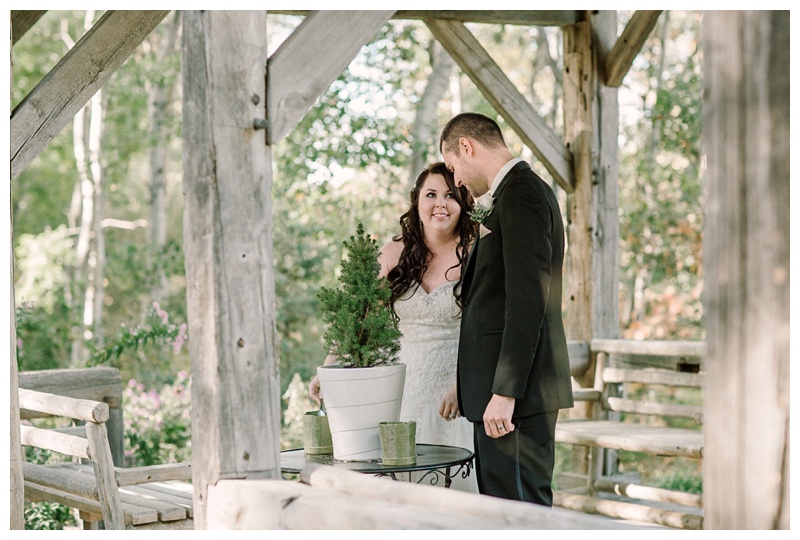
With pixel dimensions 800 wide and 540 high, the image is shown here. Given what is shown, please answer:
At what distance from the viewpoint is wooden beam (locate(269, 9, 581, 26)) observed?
546cm

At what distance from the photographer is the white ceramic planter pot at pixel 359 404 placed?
10.7 feet

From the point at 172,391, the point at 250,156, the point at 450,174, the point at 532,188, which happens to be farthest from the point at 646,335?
the point at 250,156

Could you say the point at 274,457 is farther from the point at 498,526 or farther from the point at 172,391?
the point at 172,391

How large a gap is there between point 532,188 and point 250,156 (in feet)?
3.21

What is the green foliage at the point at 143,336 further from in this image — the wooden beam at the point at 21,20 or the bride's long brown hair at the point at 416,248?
the bride's long brown hair at the point at 416,248

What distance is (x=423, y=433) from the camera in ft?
13.8

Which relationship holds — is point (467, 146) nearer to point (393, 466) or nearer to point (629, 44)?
point (393, 466)

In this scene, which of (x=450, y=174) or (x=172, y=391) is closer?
(x=450, y=174)

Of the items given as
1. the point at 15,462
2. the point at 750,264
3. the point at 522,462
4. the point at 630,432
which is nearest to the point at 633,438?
the point at 630,432

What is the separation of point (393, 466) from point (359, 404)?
231 mm

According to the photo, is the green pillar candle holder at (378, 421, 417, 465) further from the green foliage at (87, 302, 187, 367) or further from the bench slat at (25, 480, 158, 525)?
the green foliage at (87, 302, 187, 367)

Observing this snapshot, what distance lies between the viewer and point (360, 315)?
3.33 m

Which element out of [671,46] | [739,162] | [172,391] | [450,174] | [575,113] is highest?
[671,46]

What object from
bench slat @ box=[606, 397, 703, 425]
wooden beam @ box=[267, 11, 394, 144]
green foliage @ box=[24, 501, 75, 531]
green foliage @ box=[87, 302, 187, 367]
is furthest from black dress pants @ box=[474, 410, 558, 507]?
green foliage @ box=[87, 302, 187, 367]
